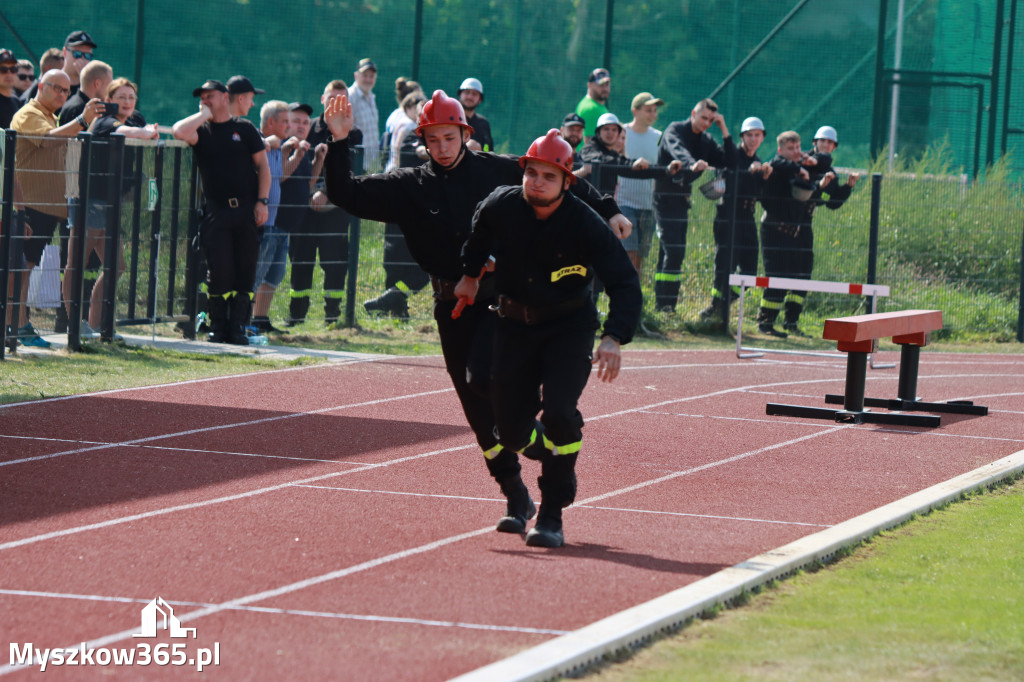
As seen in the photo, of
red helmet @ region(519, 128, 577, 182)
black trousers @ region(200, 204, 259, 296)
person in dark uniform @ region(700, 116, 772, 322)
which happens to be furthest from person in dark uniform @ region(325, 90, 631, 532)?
person in dark uniform @ region(700, 116, 772, 322)

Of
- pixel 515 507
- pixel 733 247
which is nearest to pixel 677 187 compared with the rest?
pixel 733 247

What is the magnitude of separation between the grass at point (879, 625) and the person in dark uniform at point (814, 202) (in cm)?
1148

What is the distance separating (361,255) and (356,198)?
9.92 meters

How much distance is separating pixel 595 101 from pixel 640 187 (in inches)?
66.2

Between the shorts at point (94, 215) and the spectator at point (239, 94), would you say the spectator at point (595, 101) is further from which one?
the shorts at point (94, 215)

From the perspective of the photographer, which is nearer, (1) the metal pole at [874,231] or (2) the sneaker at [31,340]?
(2) the sneaker at [31,340]

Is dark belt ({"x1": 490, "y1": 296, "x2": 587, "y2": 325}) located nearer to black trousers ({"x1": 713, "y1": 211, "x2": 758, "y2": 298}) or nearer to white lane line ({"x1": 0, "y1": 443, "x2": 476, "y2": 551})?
white lane line ({"x1": 0, "y1": 443, "x2": 476, "y2": 551})

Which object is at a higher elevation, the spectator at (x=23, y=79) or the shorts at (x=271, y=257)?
the spectator at (x=23, y=79)

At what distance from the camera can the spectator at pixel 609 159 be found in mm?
17797

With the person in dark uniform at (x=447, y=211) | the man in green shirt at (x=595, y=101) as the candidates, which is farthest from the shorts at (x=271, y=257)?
the person in dark uniform at (x=447, y=211)

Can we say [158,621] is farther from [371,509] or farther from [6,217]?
[6,217]

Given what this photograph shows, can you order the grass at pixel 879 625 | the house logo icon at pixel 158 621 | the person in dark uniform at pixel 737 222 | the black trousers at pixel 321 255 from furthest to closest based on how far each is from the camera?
the person in dark uniform at pixel 737 222
the black trousers at pixel 321 255
the house logo icon at pixel 158 621
the grass at pixel 879 625

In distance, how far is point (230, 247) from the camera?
49.5 ft

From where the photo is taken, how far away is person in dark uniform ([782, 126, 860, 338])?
1884 cm
